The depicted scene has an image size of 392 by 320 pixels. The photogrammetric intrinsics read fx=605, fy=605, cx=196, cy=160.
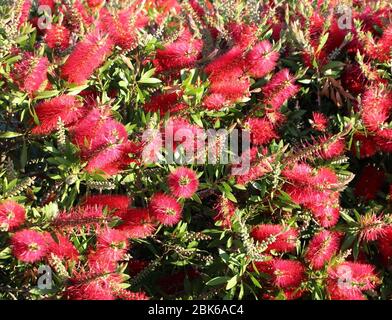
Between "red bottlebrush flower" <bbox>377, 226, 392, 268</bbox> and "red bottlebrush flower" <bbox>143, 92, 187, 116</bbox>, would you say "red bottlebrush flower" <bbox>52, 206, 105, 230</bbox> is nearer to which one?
"red bottlebrush flower" <bbox>143, 92, 187, 116</bbox>

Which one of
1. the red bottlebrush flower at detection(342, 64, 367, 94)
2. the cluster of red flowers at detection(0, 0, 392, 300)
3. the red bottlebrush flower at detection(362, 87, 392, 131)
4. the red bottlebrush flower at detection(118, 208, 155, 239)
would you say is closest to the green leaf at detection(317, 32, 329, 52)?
the cluster of red flowers at detection(0, 0, 392, 300)

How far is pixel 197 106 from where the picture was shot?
225cm

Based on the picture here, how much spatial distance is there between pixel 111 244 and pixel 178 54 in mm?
822

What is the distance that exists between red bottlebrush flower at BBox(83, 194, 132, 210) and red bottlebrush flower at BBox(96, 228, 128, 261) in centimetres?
15

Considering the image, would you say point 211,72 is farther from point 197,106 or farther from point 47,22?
point 47,22

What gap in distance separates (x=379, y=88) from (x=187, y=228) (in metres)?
0.95

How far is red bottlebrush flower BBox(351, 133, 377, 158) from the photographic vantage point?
2.39 m

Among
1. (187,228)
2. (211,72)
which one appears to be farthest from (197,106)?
(187,228)

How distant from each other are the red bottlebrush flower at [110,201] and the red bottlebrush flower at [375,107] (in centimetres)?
97

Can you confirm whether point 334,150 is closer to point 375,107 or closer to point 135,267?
point 375,107

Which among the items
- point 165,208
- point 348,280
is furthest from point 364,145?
point 165,208

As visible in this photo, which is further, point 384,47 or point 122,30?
point 384,47

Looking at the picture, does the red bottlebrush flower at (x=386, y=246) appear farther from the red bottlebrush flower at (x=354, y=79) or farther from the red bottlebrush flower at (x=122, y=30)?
the red bottlebrush flower at (x=122, y=30)

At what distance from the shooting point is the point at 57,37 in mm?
2352
